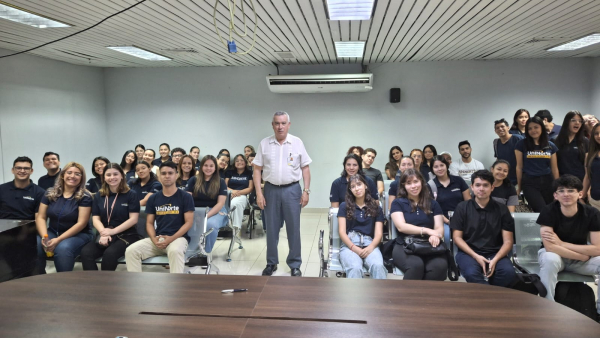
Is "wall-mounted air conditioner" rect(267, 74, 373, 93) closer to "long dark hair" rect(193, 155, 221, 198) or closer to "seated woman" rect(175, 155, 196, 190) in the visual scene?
"seated woman" rect(175, 155, 196, 190)

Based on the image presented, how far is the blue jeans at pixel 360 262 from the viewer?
3.24m

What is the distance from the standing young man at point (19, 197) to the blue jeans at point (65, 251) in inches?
18.6

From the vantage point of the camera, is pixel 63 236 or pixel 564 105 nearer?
pixel 63 236

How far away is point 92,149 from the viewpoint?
7.91 meters

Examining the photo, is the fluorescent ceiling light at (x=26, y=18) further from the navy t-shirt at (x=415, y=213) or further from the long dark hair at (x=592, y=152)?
the long dark hair at (x=592, y=152)

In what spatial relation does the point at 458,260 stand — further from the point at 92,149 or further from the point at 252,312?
the point at 92,149

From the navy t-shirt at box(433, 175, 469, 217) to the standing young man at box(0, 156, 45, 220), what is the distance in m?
4.26

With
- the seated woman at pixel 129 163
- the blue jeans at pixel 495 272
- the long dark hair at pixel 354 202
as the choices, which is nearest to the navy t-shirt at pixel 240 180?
the seated woman at pixel 129 163

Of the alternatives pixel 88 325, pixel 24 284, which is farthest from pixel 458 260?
pixel 24 284

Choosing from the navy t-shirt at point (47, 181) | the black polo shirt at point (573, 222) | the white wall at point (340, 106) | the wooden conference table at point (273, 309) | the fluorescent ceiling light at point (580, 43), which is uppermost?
the fluorescent ceiling light at point (580, 43)

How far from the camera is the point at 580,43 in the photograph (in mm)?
5949

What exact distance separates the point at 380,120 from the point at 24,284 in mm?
6566

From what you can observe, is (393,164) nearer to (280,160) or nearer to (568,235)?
(280,160)

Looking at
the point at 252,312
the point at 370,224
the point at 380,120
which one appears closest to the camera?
the point at 252,312
